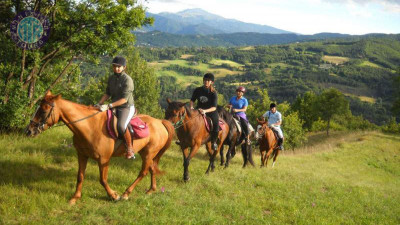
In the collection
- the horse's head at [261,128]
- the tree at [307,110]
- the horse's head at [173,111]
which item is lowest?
the tree at [307,110]

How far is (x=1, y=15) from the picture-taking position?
1078cm

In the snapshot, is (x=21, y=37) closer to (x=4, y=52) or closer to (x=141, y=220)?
(x=4, y=52)

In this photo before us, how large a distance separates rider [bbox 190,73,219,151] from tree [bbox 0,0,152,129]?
453 centimetres

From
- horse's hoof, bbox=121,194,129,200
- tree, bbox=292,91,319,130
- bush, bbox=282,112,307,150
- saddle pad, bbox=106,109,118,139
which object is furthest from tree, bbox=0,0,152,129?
tree, bbox=292,91,319,130

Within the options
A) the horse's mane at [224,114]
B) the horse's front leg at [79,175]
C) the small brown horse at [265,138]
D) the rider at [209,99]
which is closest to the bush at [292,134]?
the small brown horse at [265,138]

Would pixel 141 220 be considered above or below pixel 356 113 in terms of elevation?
above

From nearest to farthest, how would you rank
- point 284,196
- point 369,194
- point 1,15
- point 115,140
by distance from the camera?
1. point 115,140
2. point 284,196
3. point 1,15
4. point 369,194

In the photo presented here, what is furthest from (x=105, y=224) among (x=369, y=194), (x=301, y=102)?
(x=301, y=102)

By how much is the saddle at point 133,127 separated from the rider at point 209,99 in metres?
2.94

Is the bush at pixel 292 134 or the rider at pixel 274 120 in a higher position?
the rider at pixel 274 120

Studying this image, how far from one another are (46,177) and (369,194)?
12.9m

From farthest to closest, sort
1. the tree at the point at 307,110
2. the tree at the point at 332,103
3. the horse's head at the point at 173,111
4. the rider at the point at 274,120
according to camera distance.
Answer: the tree at the point at 307,110 → the tree at the point at 332,103 → the rider at the point at 274,120 → the horse's head at the point at 173,111

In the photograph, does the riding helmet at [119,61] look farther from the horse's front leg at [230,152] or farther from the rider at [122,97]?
the horse's front leg at [230,152]

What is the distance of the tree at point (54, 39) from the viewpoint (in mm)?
10156
